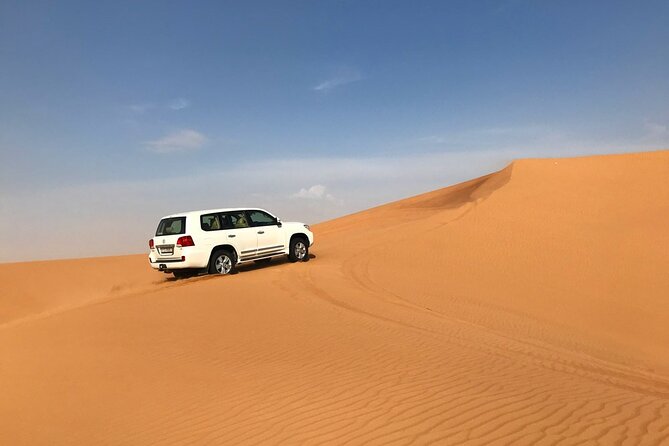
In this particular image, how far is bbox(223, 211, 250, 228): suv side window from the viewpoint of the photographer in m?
14.2

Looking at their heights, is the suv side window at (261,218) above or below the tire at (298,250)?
above

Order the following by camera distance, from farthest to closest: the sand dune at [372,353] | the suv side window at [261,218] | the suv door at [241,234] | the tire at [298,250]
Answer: the tire at [298,250] < the suv side window at [261,218] < the suv door at [241,234] < the sand dune at [372,353]

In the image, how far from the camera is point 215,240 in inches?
538

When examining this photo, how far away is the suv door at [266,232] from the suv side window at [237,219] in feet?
0.55

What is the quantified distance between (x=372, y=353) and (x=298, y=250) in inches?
362

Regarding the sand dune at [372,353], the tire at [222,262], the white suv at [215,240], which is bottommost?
the sand dune at [372,353]

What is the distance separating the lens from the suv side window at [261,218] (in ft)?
48.4

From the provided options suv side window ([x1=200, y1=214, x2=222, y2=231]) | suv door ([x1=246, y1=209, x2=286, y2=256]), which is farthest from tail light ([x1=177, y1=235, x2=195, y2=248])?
suv door ([x1=246, y1=209, x2=286, y2=256])

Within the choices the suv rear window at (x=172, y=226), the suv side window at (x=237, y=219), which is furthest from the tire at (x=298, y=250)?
the suv rear window at (x=172, y=226)

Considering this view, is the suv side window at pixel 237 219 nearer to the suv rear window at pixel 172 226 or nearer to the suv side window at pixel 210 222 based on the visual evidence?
the suv side window at pixel 210 222

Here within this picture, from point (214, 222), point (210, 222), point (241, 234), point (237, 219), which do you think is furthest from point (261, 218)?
point (210, 222)

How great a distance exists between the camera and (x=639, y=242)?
18.6m

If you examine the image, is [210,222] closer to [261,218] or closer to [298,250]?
[261,218]

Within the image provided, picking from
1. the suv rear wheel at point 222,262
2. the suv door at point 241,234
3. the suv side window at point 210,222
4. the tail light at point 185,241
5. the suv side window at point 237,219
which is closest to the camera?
the tail light at point 185,241
